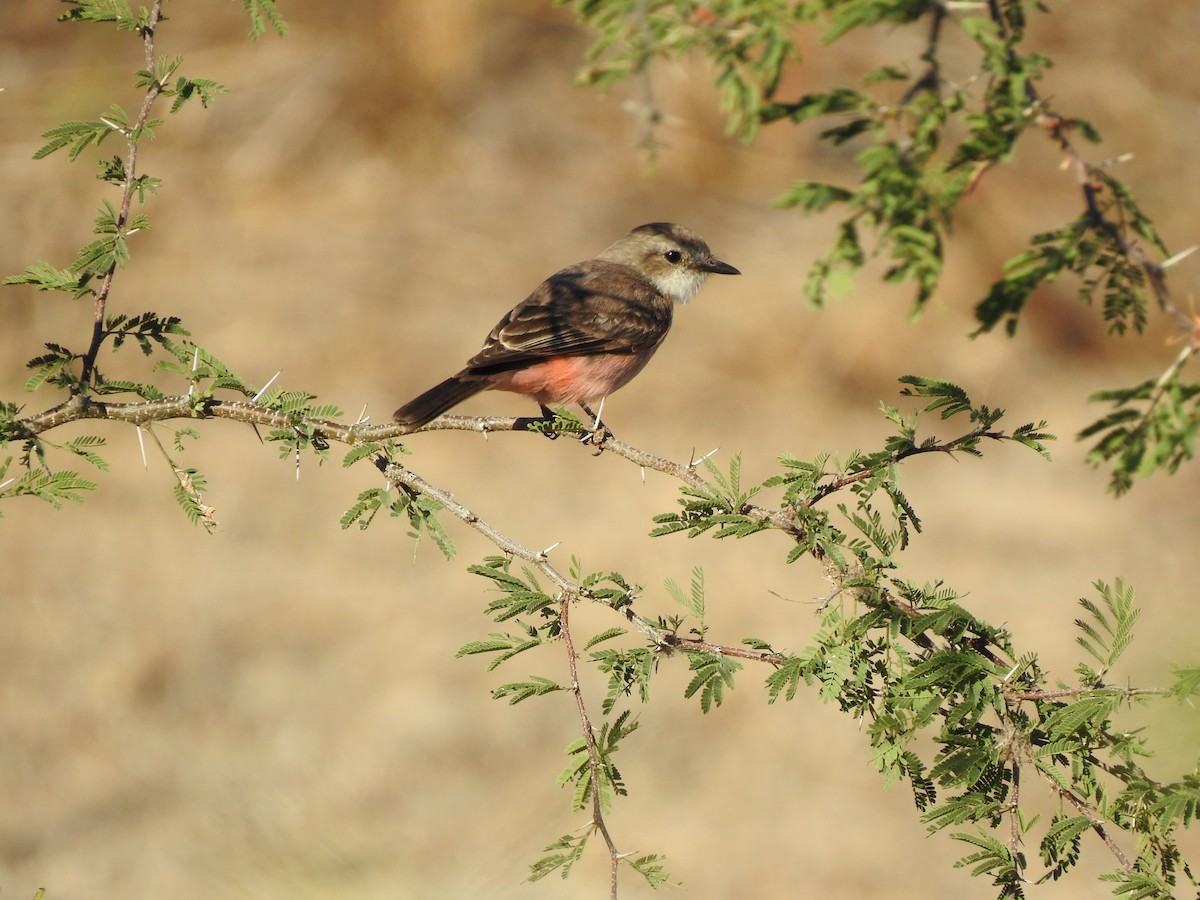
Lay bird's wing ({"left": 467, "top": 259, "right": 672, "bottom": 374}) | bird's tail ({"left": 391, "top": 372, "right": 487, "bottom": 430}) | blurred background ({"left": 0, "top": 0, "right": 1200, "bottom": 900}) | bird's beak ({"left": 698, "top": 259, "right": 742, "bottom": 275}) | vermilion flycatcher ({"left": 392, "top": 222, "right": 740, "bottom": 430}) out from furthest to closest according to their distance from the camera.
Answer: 1. blurred background ({"left": 0, "top": 0, "right": 1200, "bottom": 900})
2. bird's beak ({"left": 698, "top": 259, "right": 742, "bottom": 275})
3. bird's wing ({"left": 467, "top": 259, "right": 672, "bottom": 374})
4. vermilion flycatcher ({"left": 392, "top": 222, "right": 740, "bottom": 430})
5. bird's tail ({"left": 391, "top": 372, "right": 487, "bottom": 430})

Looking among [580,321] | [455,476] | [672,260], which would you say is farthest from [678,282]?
[455,476]

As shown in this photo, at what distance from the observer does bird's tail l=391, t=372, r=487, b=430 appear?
4.55m

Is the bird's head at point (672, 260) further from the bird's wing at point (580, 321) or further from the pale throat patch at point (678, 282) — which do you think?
the bird's wing at point (580, 321)

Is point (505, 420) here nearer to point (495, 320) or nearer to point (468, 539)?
point (468, 539)

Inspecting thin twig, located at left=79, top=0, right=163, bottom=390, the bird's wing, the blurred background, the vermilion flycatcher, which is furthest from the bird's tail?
the blurred background

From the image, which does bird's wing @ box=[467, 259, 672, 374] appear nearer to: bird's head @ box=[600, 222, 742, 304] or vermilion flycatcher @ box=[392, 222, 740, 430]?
vermilion flycatcher @ box=[392, 222, 740, 430]

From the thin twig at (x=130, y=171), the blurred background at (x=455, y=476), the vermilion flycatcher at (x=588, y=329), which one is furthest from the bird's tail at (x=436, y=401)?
the blurred background at (x=455, y=476)

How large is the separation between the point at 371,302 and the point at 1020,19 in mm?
8437

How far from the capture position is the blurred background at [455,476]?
25.6 ft

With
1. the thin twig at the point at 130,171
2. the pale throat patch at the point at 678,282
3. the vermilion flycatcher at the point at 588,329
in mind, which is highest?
the pale throat patch at the point at 678,282

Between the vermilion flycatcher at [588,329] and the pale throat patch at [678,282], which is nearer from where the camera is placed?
the vermilion flycatcher at [588,329]

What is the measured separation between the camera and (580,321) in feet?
19.5

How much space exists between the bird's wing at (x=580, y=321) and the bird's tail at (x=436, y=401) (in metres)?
0.16

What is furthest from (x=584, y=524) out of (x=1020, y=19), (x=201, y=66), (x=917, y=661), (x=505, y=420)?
(x=1020, y=19)
